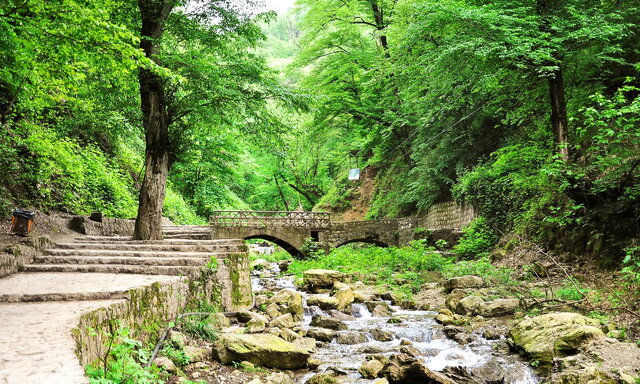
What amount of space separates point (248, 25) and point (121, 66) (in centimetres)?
490

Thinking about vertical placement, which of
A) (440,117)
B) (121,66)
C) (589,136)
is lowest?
(589,136)

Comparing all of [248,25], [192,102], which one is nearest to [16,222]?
[192,102]

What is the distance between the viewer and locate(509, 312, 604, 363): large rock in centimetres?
551

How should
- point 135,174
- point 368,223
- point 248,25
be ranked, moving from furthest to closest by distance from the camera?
point 368,223 < point 135,174 < point 248,25

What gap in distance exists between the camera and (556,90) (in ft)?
31.2

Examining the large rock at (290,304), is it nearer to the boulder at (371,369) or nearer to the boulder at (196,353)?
the boulder at (371,369)

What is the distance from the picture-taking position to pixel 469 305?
8.88 m

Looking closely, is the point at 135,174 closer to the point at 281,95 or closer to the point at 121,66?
the point at 281,95

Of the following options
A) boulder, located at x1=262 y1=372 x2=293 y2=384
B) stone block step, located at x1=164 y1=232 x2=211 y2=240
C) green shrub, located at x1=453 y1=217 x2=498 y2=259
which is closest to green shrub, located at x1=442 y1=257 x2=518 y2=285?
green shrub, located at x1=453 y1=217 x2=498 y2=259

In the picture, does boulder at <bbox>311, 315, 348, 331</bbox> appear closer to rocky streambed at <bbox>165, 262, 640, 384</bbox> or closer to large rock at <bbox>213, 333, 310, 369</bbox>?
rocky streambed at <bbox>165, 262, 640, 384</bbox>

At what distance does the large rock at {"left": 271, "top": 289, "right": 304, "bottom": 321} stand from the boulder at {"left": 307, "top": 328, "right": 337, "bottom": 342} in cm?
111

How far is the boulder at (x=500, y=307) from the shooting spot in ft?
27.1

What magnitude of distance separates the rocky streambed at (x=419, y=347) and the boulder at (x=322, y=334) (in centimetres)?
2

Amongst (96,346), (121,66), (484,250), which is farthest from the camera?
(484,250)
